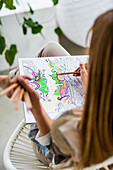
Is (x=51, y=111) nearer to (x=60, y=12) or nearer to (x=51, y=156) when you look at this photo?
(x=51, y=156)

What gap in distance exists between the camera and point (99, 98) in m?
0.69

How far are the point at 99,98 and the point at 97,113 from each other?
4 centimetres

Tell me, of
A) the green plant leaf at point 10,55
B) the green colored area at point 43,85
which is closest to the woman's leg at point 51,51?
the green colored area at point 43,85

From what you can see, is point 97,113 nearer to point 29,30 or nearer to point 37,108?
point 37,108

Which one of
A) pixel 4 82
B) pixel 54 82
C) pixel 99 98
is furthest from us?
pixel 54 82

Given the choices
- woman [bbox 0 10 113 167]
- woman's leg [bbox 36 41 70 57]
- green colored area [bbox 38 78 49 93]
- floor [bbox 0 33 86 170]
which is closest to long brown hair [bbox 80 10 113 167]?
woman [bbox 0 10 113 167]

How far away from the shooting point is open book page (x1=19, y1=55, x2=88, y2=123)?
1108 mm

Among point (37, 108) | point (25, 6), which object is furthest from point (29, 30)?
point (37, 108)

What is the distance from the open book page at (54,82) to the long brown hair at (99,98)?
36 cm

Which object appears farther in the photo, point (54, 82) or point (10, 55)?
point (10, 55)

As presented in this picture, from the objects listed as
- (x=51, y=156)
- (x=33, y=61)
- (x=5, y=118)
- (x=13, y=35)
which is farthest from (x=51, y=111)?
(x=13, y=35)

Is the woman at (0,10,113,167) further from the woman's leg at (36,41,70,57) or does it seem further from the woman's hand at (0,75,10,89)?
the woman's leg at (36,41,70,57)

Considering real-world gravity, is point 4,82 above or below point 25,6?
below

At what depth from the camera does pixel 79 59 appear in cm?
133
